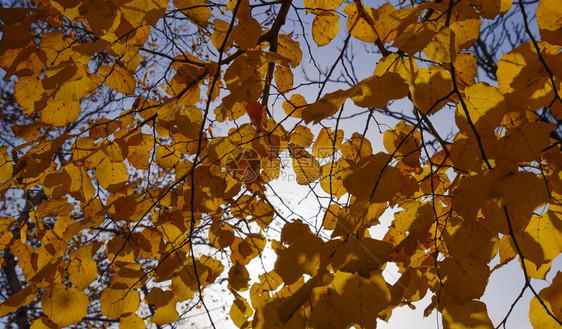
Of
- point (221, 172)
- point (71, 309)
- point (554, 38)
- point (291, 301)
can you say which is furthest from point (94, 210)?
point (554, 38)

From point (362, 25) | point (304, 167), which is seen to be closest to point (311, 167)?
point (304, 167)

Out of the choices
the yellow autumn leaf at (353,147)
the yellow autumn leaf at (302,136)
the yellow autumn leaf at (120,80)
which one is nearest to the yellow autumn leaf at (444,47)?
the yellow autumn leaf at (353,147)

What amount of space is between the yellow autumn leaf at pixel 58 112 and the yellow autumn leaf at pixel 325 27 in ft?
3.07

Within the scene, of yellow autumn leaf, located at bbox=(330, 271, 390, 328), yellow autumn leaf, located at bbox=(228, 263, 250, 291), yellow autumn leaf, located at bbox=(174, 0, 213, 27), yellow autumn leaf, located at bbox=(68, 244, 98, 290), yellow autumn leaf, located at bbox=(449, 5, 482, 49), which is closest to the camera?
yellow autumn leaf, located at bbox=(330, 271, 390, 328)

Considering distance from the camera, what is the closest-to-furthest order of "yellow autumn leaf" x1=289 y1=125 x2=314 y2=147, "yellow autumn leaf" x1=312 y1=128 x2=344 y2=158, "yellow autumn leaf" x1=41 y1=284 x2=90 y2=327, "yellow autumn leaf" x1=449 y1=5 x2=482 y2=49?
"yellow autumn leaf" x1=449 y1=5 x2=482 y2=49
"yellow autumn leaf" x1=41 y1=284 x2=90 y2=327
"yellow autumn leaf" x1=312 y1=128 x2=344 y2=158
"yellow autumn leaf" x1=289 y1=125 x2=314 y2=147

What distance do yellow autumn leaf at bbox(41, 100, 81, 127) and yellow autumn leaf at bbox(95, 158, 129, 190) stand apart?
21 centimetres

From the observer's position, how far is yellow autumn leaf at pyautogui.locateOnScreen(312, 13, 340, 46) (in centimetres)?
146

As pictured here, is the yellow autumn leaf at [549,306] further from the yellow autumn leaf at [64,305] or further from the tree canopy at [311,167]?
the yellow autumn leaf at [64,305]

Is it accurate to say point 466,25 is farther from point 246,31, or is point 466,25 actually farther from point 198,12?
point 198,12

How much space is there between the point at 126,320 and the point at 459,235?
121 cm

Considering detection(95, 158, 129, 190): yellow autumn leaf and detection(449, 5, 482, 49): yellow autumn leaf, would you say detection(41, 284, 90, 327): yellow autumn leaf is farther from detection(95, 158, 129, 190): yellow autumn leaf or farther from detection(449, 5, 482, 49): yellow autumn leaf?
detection(449, 5, 482, 49): yellow autumn leaf

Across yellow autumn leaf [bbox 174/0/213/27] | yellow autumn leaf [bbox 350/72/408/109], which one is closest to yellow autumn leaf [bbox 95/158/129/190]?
yellow autumn leaf [bbox 174/0/213/27]

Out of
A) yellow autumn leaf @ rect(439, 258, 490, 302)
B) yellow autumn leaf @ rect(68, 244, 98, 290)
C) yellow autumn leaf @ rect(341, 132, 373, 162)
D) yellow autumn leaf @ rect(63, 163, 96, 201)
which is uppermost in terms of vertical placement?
yellow autumn leaf @ rect(63, 163, 96, 201)

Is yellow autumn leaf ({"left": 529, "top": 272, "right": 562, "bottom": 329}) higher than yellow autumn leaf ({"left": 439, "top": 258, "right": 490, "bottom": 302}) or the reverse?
the reverse
